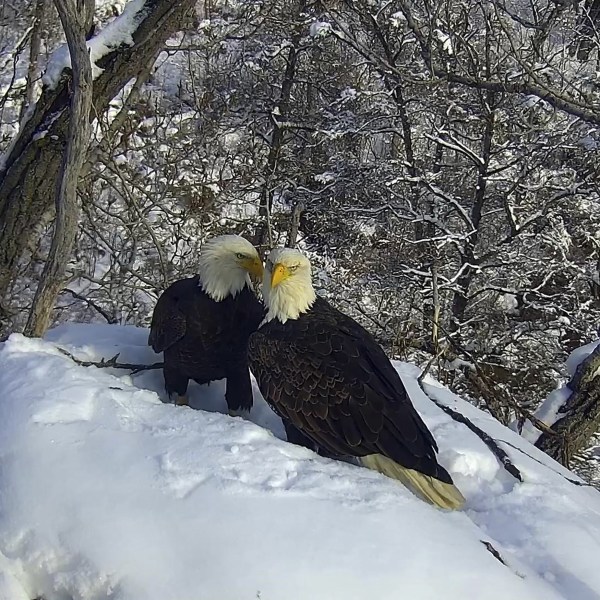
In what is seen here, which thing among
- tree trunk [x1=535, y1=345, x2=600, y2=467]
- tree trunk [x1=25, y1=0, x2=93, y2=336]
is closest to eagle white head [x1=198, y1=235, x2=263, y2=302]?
tree trunk [x1=25, y1=0, x2=93, y2=336]

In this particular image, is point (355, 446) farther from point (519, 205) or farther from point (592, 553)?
point (519, 205)

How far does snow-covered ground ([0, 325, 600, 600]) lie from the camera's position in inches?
66.1

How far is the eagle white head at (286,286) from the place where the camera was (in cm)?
299

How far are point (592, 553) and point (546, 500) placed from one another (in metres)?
0.31

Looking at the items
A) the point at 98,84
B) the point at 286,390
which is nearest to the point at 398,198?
the point at 98,84

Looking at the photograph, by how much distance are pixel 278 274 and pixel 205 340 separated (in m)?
0.48

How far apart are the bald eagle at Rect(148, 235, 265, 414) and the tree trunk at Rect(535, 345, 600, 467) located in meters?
2.16

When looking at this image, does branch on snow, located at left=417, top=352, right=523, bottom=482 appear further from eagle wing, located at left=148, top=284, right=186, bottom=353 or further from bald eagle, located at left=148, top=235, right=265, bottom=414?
eagle wing, located at left=148, top=284, right=186, bottom=353

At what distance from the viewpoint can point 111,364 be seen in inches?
121

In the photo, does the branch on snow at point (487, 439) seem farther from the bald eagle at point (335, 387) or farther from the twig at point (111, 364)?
the twig at point (111, 364)

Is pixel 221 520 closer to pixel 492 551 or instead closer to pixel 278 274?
pixel 492 551

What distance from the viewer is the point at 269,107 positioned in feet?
36.3

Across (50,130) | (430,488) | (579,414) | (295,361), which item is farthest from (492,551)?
(50,130)

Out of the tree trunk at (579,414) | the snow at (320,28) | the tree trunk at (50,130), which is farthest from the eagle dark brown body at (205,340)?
the snow at (320,28)
